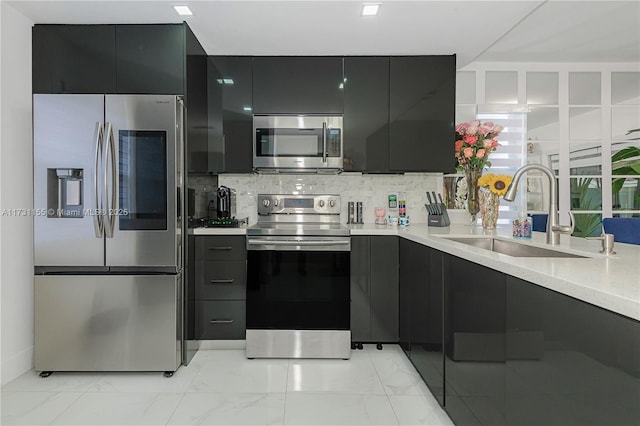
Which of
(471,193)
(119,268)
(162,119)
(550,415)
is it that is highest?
(162,119)

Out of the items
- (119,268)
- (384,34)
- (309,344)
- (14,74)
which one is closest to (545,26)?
(384,34)

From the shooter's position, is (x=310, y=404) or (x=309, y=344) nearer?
(x=310, y=404)

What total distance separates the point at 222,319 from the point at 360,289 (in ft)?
3.49

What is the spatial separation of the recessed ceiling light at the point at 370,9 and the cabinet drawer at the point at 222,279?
1901 mm

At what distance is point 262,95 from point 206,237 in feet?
4.11

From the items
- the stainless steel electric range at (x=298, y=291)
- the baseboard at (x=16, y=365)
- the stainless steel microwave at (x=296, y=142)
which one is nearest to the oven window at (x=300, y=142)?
the stainless steel microwave at (x=296, y=142)

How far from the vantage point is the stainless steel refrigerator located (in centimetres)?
234

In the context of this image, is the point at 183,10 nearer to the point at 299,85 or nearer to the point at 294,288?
the point at 299,85

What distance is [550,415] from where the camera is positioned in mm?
986

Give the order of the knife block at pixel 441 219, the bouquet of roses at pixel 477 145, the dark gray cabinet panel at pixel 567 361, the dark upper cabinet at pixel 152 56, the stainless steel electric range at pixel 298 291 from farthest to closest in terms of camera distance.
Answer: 1. the knife block at pixel 441 219
2. the bouquet of roses at pixel 477 145
3. the stainless steel electric range at pixel 298 291
4. the dark upper cabinet at pixel 152 56
5. the dark gray cabinet panel at pixel 567 361

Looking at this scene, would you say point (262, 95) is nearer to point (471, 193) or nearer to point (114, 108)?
point (114, 108)

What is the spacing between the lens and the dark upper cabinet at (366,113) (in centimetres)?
305

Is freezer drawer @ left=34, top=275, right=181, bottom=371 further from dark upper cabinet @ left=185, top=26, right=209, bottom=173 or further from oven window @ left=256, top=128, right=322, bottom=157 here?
oven window @ left=256, top=128, right=322, bottom=157

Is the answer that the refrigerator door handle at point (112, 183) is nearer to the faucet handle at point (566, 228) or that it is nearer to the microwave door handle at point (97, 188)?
the microwave door handle at point (97, 188)
